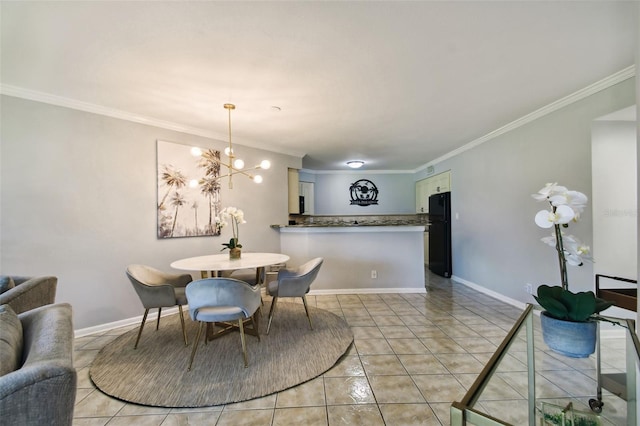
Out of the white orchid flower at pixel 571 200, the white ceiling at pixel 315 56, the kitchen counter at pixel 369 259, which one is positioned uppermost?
the white ceiling at pixel 315 56

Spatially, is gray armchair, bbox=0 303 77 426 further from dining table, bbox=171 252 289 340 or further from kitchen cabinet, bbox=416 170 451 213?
kitchen cabinet, bbox=416 170 451 213

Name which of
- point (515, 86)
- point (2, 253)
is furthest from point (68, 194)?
point (515, 86)

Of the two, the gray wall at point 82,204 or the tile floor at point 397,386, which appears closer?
the tile floor at point 397,386

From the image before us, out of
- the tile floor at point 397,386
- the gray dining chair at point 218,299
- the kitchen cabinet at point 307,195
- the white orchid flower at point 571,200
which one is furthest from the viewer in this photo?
the kitchen cabinet at point 307,195

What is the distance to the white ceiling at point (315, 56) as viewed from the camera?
1.55 m

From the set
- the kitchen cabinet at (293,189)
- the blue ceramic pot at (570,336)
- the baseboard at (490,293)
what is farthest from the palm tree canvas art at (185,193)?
the baseboard at (490,293)

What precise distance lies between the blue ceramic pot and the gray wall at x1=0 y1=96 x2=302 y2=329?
139 inches

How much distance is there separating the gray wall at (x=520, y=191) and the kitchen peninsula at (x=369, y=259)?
947 mm

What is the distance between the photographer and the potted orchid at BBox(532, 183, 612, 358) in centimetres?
94

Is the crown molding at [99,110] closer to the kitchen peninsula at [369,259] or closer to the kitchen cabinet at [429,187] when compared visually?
the kitchen peninsula at [369,259]

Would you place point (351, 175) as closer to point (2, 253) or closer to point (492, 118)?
point (492, 118)

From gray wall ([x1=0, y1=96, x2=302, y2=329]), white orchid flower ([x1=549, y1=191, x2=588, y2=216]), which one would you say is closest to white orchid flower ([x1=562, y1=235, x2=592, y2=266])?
white orchid flower ([x1=549, y1=191, x2=588, y2=216])

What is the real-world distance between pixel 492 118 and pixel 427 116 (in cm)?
81

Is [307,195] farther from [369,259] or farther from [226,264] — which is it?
[226,264]
